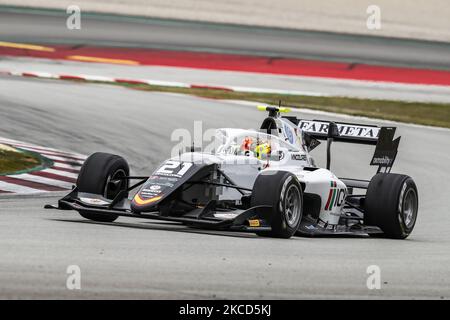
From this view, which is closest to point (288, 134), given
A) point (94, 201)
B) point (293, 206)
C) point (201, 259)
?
point (293, 206)

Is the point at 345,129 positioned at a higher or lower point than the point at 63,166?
higher

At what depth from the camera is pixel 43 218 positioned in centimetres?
1135

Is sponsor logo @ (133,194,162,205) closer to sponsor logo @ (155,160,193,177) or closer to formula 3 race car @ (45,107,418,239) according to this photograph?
formula 3 race car @ (45,107,418,239)

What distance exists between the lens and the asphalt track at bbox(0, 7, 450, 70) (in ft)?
115

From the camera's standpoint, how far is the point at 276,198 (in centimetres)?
1055

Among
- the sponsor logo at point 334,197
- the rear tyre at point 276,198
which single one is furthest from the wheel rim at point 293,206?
the sponsor logo at point 334,197

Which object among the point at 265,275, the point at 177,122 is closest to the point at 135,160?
the point at 177,122

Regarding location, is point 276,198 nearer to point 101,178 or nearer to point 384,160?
point 101,178

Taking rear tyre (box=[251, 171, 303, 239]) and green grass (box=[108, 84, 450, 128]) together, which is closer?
rear tyre (box=[251, 171, 303, 239])

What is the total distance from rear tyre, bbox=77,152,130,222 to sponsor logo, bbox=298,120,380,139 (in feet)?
8.99

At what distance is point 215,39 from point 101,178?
25.6 metres

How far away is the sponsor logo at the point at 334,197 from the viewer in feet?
38.9

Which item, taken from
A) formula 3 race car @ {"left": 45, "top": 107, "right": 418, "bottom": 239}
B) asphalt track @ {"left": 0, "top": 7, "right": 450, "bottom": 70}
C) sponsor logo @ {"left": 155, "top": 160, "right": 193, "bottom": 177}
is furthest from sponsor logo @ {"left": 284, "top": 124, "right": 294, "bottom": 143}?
asphalt track @ {"left": 0, "top": 7, "right": 450, "bottom": 70}

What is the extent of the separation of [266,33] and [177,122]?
1815cm
